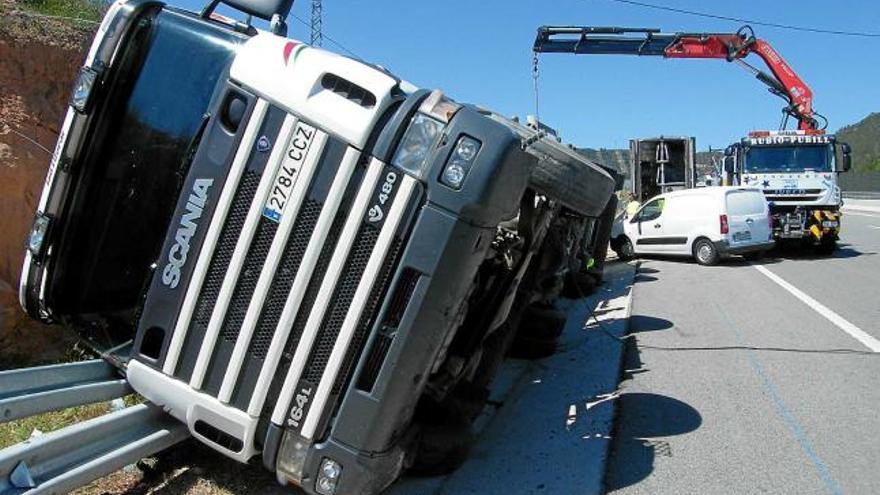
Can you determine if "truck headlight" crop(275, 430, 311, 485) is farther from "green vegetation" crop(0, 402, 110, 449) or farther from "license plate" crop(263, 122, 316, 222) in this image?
"green vegetation" crop(0, 402, 110, 449)

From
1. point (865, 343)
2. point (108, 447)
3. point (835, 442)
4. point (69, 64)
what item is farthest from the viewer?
point (865, 343)

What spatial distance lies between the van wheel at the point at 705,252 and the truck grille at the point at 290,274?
47.6 feet

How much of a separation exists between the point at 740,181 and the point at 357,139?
681 inches

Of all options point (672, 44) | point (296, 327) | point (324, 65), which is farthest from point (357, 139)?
point (672, 44)

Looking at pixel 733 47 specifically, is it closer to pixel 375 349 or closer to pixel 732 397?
pixel 732 397

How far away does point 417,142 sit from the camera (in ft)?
10.5

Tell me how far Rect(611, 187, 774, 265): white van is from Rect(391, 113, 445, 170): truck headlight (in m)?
14.3

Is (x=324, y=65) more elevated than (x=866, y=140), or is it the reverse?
(x=866, y=140)

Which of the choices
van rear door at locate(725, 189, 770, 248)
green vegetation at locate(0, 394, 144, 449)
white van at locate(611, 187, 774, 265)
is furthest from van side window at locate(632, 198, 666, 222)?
green vegetation at locate(0, 394, 144, 449)

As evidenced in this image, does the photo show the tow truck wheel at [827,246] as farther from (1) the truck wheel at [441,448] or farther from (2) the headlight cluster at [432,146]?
(2) the headlight cluster at [432,146]

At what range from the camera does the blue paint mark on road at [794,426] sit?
4.21 meters

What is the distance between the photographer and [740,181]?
60.6 feet

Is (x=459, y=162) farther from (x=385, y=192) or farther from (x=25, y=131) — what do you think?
(x=25, y=131)

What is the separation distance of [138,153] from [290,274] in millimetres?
1235
